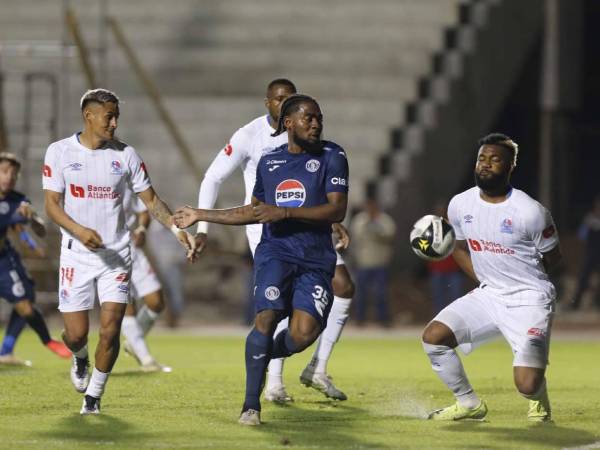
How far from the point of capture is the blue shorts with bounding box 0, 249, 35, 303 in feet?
50.5

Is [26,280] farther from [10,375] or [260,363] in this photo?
[260,363]

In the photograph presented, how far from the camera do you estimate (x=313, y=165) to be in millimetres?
10383

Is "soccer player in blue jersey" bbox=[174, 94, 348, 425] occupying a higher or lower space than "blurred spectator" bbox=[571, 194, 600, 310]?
higher

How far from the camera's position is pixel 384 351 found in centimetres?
1898

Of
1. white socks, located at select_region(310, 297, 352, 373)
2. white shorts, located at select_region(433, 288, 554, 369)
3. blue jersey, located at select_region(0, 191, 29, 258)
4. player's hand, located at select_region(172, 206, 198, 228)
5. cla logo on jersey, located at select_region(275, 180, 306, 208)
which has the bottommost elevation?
white socks, located at select_region(310, 297, 352, 373)

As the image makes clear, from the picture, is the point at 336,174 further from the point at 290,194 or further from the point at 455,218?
the point at 455,218

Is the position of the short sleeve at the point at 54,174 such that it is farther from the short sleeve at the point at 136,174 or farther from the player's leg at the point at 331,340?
the player's leg at the point at 331,340

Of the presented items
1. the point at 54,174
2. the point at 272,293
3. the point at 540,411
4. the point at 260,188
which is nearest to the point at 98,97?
the point at 54,174

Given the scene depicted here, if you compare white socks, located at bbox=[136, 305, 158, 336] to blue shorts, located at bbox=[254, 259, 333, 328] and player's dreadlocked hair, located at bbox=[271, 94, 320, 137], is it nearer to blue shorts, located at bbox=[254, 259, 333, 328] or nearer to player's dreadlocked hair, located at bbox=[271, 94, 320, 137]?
blue shorts, located at bbox=[254, 259, 333, 328]

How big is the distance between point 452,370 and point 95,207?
2.68 m

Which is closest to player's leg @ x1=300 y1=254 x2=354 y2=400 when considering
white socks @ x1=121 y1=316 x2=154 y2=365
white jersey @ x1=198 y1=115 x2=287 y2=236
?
white jersey @ x1=198 y1=115 x2=287 y2=236

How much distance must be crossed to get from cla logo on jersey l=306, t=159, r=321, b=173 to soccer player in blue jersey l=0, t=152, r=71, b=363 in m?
5.02

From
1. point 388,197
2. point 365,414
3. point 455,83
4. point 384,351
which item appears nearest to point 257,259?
point 365,414

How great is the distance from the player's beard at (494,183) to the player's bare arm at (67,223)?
254cm
